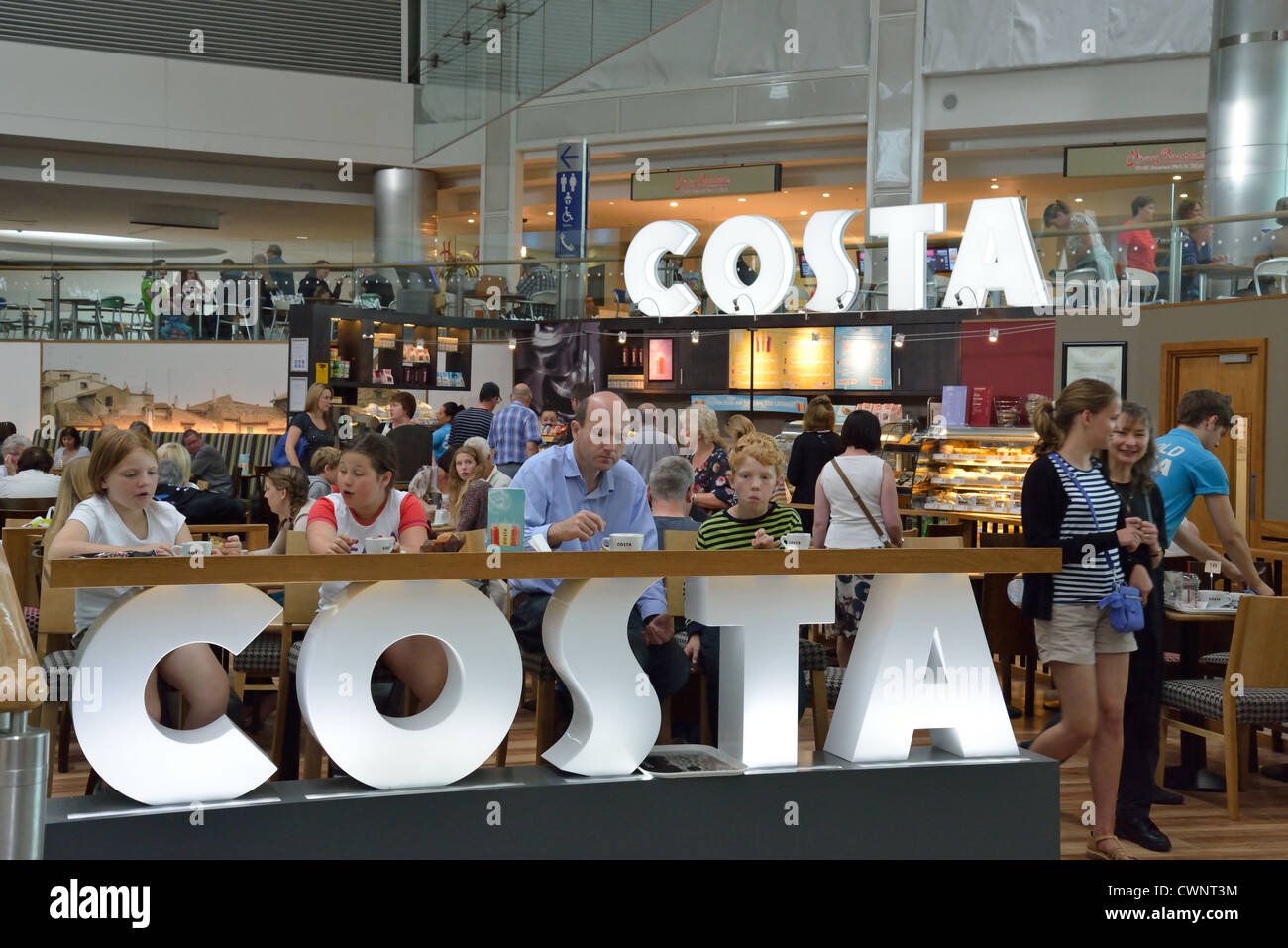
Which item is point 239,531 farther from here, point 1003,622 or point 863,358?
point 863,358

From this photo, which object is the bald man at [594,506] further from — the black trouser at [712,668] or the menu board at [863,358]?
the menu board at [863,358]

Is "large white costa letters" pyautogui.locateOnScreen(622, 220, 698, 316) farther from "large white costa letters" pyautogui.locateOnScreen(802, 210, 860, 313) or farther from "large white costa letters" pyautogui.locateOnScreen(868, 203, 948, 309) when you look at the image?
"large white costa letters" pyautogui.locateOnScreen(868, 203, 948, 309)

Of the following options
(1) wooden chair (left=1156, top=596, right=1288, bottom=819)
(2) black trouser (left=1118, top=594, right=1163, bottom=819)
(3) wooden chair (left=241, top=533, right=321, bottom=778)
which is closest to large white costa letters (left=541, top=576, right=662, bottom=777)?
(3) wooden chair (left=241, top=533, right=321, bottom=778)

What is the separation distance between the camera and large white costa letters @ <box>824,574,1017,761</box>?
11.7 feet

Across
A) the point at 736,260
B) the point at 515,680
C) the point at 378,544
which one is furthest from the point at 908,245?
the point at 515,680

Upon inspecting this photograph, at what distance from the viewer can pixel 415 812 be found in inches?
126

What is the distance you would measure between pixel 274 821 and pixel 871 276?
10.6m

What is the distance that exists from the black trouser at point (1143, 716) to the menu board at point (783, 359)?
875 centimetres

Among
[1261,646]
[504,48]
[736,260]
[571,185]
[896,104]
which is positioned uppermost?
[504,48]

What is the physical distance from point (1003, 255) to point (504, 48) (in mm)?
7497

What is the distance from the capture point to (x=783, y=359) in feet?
44.3

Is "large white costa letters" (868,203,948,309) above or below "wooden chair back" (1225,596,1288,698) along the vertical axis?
above

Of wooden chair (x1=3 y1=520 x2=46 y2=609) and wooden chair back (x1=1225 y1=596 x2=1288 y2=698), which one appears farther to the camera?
wooden chair (x1=3 y1=520 x2=46 y2=609)
